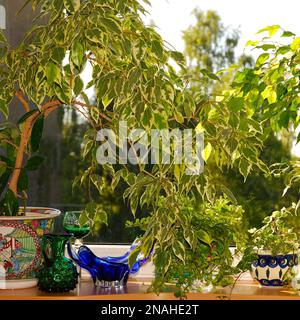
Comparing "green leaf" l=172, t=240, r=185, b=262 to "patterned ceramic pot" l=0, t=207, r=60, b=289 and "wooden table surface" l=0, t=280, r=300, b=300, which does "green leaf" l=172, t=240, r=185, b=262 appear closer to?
"wooden table surface" l=0, t=280, r=300, b=300

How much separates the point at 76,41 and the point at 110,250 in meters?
0.71

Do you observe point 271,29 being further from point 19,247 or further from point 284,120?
point 19,247

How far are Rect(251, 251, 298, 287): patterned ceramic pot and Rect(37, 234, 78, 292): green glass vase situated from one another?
46 centimetres

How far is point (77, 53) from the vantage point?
1.39 metres

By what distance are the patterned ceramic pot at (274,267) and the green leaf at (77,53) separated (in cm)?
67

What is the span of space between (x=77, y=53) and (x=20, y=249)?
1.69 feet

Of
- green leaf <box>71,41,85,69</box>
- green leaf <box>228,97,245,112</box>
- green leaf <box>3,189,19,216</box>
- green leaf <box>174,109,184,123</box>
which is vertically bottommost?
green leaf <box>3,189,19,216</box>

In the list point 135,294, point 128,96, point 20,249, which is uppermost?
point 128,96

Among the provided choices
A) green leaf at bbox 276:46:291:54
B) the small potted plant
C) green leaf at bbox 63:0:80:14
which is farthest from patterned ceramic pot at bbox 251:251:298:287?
green leaf at bbox 63:0:80:14

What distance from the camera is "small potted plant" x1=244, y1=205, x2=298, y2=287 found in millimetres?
1641

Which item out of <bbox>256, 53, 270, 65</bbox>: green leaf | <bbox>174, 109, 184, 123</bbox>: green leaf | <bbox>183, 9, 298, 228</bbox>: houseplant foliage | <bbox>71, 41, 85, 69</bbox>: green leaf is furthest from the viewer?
<bbox>183, 9, 298, 228</bbox>: houseplant foliage

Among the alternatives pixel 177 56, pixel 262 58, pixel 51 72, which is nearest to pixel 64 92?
pixel 51 72
